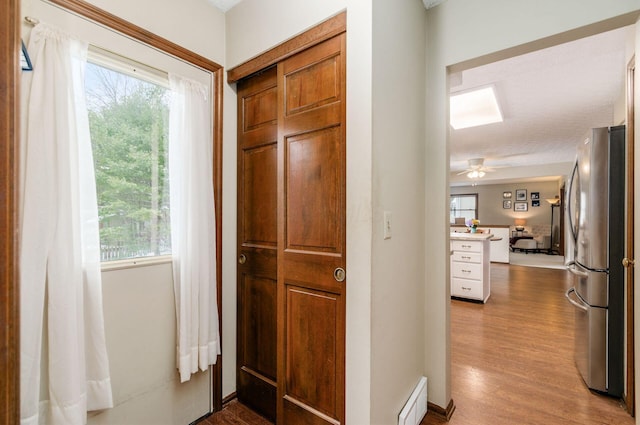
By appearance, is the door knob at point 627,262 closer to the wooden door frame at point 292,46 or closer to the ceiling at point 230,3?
the ceiling at point 230,3

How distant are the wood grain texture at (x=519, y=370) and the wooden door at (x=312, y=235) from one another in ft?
2.67

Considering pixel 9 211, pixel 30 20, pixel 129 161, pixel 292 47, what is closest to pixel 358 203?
pixel 292 47

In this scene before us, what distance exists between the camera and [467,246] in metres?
4.07

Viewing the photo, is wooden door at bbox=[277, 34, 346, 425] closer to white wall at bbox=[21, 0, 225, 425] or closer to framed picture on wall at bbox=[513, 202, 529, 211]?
white wall at bbox=[21, 0, 225, 425]

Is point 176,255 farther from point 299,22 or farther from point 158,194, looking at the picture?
point 299,22

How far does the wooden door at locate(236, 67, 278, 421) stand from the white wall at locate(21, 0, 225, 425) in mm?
314

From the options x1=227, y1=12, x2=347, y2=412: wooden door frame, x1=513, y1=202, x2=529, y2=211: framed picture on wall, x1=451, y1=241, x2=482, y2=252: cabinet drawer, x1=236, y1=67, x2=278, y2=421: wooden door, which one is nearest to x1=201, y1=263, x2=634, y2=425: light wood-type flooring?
x1=236, y1=67, x2=278, y2=421: wooden door

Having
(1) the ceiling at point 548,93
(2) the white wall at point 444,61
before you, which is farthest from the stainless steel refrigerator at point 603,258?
(2) the white wall at point 444,61

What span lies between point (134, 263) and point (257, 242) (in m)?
0.67

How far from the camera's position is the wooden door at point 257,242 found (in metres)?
1.80

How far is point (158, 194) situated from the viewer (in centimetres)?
163

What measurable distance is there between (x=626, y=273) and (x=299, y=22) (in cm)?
251

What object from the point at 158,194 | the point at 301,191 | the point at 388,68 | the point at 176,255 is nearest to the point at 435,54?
the point at 388,68

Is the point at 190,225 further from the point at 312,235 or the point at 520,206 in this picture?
the point at 520,206
